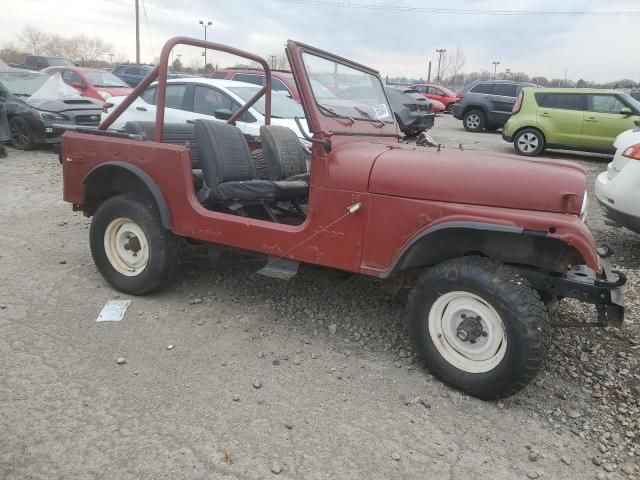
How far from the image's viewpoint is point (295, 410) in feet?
8.59

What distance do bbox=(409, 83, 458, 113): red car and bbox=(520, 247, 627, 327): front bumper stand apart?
903 inches

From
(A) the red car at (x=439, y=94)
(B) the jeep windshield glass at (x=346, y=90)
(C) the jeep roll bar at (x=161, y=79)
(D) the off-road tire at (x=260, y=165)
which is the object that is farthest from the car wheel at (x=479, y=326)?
(A) the red car at (x=439, y=94)

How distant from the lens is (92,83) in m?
12.7

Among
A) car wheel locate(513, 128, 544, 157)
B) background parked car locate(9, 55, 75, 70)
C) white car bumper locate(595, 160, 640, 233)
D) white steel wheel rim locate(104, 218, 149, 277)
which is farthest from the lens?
background parked car locate(9, 55, 75, 70)

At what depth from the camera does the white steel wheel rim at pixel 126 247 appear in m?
3.83

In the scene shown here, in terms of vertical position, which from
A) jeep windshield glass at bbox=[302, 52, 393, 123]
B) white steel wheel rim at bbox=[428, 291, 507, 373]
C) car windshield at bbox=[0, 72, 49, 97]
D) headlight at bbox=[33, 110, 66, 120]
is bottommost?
white steel wheel rim at bbox=[428, 291, 507, 373]

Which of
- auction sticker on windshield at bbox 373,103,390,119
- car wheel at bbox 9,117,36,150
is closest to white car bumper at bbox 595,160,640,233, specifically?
auction sticker on windshield at bbox 373,103,390,119

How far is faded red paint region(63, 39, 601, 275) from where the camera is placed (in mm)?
2559

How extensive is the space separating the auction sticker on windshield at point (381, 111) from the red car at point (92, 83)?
10.2 meters

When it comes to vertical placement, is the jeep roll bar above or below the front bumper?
above

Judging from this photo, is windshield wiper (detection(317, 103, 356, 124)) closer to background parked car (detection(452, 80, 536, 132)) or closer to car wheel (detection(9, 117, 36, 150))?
car wheel (detection(9, 117, 36, 150))

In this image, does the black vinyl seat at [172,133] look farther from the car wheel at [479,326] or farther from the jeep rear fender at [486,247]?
the car wheel at [479,326]

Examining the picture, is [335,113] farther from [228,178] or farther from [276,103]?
[276,103]

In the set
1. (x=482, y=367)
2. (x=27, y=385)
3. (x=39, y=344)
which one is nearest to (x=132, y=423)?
(x=27, y=385)
